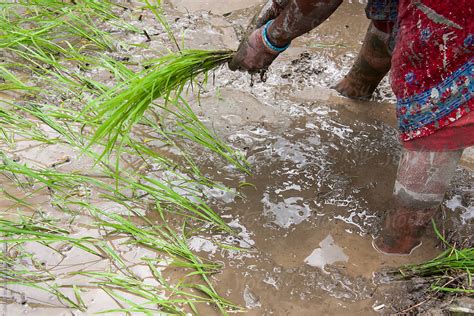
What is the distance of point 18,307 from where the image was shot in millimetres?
1902

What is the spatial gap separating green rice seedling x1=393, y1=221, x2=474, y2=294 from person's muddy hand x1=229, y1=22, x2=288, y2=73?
103 centimetres

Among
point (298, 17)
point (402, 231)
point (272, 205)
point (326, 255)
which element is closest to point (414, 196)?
point (402, 231)

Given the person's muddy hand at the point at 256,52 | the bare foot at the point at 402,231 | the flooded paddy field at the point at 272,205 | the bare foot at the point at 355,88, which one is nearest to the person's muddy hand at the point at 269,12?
the person's muddy hand at the point at 256,52

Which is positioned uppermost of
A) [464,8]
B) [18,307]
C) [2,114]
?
[464,8]

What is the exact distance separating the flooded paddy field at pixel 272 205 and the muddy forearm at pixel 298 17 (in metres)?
0.70

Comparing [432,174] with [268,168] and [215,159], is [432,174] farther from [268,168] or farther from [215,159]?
[215,159]

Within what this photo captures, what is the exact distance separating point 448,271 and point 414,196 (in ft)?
1.07

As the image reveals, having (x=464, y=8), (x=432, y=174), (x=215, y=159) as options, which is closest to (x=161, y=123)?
(x=215, y=159)

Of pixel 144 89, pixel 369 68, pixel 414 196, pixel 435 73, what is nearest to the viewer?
pixel 435 73

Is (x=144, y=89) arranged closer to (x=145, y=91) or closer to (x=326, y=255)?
(x=145, y=91)

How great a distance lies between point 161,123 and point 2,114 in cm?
77

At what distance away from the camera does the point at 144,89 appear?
6.97 feet

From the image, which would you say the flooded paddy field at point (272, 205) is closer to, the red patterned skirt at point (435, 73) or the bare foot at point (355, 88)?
the bare foot at point (355, 88)

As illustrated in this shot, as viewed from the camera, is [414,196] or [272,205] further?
[272,205]
